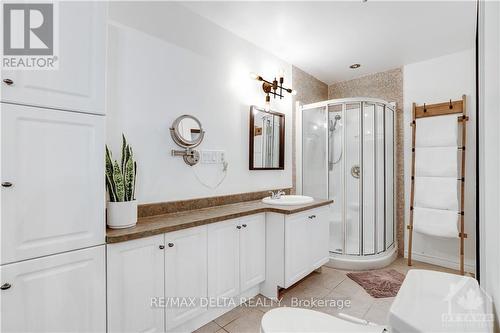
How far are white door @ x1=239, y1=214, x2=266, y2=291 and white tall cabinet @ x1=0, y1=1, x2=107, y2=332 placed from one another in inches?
41.0

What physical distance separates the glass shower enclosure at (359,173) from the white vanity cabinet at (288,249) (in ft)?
2.80

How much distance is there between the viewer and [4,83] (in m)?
1.02

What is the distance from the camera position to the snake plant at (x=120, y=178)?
145 cm

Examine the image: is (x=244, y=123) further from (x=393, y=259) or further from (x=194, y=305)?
(x=393, y=259)

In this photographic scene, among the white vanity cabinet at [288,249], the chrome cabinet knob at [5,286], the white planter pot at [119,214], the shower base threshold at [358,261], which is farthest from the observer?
the shower base threshold at [358,261]

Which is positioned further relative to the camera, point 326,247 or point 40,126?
point 326,247

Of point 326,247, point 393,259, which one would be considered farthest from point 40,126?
point 393,259

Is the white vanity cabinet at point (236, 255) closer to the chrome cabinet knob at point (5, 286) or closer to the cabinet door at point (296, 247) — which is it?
the cabinet door at point (296, 247)

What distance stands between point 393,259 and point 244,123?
2570 mm

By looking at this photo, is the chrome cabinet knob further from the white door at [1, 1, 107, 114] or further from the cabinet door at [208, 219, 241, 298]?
the cabinet door at [208, 219, 241, 298]

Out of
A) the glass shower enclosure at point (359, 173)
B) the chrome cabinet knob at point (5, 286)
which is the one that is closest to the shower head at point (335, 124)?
the glass shower enclosure at point (359, 173)

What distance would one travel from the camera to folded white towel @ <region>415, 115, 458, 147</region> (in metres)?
2.74

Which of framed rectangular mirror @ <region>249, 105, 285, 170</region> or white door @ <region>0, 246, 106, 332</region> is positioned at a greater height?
framed rectangular mirror @ <region>249, 105, 285, 170</region>

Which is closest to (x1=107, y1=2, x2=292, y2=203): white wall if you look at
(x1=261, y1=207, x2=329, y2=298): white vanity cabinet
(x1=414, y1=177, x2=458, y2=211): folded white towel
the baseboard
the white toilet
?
(x1=261, y1=207, x2=329, y2=298): white vanity cabinet
